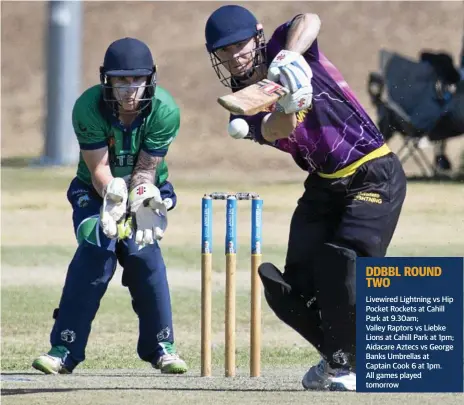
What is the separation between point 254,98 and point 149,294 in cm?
184

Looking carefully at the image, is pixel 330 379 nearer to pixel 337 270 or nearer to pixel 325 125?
pixel 337 270

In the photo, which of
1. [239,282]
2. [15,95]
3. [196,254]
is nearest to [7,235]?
[196,254]

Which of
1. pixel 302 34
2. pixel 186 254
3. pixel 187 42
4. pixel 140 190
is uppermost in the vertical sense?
pixel 187 42

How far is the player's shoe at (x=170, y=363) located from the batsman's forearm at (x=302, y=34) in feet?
6.47

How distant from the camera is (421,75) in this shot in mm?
21609

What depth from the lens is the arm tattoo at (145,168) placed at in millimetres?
7512

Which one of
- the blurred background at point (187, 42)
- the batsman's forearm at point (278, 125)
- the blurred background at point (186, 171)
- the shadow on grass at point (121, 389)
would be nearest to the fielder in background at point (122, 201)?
the shadow on grass at point (121, 389)

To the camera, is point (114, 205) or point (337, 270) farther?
point (114, 205)

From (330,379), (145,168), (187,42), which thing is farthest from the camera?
(187,42)

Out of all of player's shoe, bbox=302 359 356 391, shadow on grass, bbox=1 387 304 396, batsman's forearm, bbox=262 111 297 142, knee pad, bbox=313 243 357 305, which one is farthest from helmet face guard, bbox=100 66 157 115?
player's shoe, bbox=302 359 356 391

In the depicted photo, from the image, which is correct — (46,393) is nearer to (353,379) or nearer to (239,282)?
(353,379)

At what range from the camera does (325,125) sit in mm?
6797

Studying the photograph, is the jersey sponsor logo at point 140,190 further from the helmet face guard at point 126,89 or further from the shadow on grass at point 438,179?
the shadow on grass at point 438,179

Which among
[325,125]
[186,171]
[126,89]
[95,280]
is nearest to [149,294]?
[95,280]
